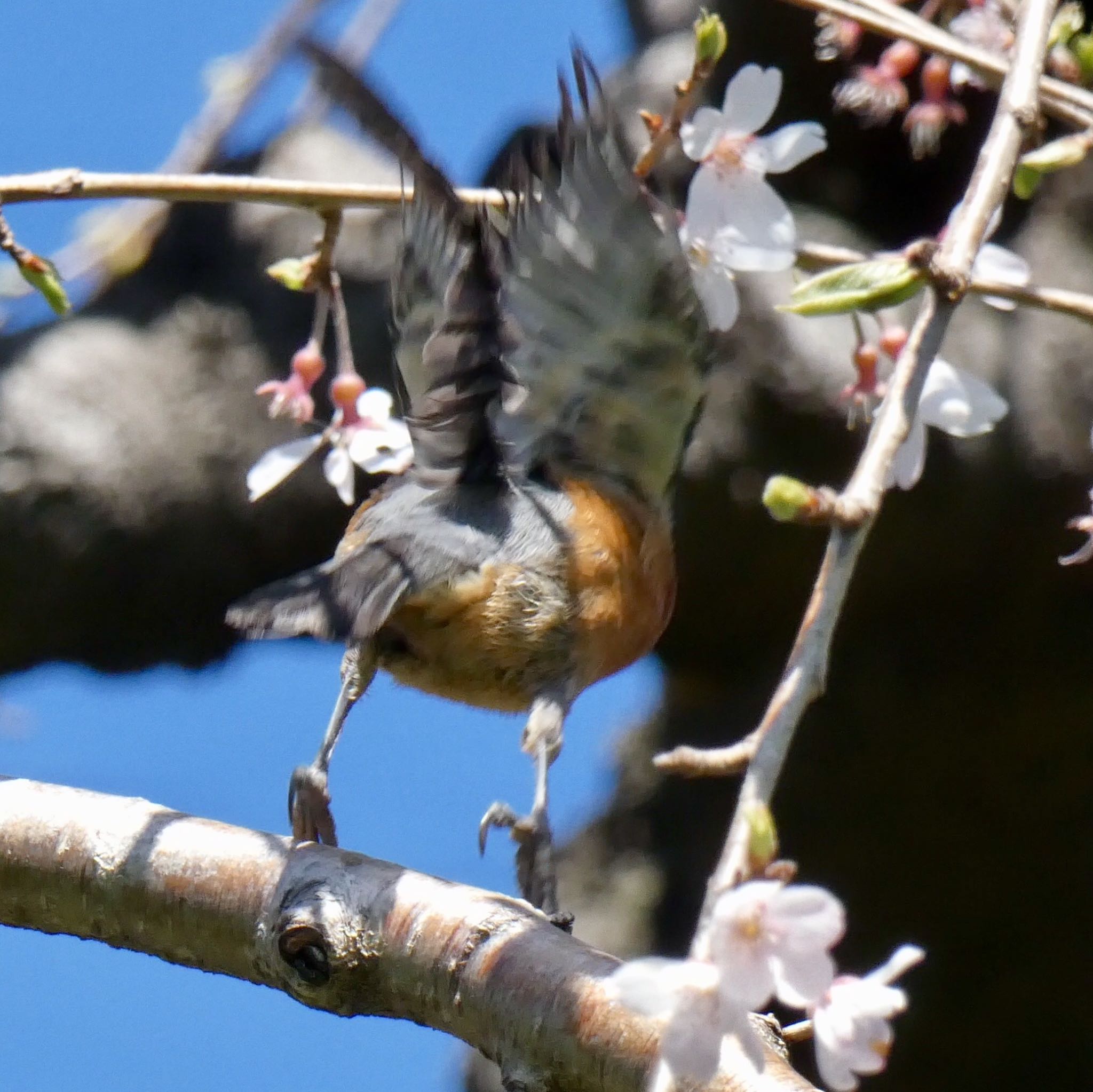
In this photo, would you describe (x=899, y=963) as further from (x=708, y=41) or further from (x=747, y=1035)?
(x=708, y=41)

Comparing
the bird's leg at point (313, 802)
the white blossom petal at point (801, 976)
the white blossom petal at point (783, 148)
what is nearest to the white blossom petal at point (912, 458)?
the white blossom petal at point (783, 148)

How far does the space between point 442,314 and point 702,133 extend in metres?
0.31

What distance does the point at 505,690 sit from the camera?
59.2 inches

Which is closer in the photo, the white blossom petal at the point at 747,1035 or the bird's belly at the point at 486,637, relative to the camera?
the white blossom petal at the point at 747,1035

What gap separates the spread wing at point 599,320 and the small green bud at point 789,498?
426 mm

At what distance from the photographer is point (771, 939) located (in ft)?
2.10

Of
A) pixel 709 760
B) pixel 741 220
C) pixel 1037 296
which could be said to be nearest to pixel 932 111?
pixel 741 220

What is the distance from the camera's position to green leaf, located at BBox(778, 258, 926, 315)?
0.92m

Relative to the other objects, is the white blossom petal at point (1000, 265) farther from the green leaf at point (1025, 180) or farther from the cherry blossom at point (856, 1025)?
the cherry blossom at point (856, 1025)

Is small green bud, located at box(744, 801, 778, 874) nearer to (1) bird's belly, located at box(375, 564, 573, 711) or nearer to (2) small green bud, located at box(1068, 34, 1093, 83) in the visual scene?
(1) bird's belly, located at box(375, 564, 573, 711)

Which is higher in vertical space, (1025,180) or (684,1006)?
(1025,180)

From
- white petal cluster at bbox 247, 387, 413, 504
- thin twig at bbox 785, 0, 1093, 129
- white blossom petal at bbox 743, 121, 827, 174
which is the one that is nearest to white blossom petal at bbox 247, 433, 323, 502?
white petal cluster at bbox 247, 387, 413, 504

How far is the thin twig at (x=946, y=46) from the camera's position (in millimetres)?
1202

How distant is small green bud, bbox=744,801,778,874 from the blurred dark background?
1.72 m
